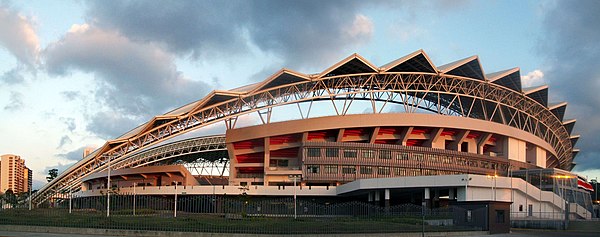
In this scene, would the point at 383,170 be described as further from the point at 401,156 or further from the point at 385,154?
the point at 401,156

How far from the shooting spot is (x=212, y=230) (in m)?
33.8

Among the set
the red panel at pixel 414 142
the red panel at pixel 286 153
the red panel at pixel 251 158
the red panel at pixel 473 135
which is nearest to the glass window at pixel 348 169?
the red panel at pixel 286 153

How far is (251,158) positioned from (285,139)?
874cm

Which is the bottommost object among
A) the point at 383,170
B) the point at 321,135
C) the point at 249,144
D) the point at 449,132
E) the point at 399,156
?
the point at 383,170

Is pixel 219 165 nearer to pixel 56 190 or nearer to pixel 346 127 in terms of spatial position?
pixel 56 190

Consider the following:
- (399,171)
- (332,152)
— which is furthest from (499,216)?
(399,171)

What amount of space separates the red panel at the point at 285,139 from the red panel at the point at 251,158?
4.26m

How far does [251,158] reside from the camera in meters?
101

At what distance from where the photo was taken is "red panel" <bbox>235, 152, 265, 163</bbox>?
10012cm

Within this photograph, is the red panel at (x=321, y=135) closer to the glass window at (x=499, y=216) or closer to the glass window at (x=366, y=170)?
the glass window at (x=366, y=170)

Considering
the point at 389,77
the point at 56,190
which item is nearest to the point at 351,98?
the point at 389,77

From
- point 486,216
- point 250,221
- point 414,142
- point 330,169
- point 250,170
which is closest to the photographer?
point 250,221

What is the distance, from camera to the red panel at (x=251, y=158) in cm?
10012

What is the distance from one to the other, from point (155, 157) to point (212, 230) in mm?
91184
